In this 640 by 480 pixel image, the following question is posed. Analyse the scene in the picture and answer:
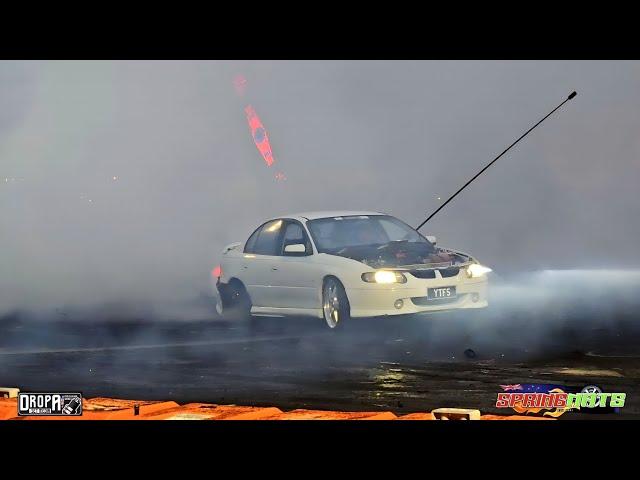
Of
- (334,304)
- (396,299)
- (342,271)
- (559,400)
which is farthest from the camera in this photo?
(334,304)

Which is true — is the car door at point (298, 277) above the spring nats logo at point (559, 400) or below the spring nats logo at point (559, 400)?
above

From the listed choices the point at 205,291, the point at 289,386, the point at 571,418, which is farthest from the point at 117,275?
the point at 571,418

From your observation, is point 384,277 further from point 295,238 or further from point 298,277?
point 295,238

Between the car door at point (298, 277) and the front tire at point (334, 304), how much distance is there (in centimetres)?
11

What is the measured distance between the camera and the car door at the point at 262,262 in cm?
1544

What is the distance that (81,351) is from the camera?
1498cm

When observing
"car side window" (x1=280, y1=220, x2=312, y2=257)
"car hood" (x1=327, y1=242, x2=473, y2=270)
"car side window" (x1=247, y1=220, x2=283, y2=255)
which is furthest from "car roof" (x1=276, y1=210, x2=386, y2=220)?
"car hood" (x1=327, y1=242, x2=473, y2=270)

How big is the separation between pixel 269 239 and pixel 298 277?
1.20 m

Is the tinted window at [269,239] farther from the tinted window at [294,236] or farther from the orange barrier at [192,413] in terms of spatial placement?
the orange barrier at [192,413]

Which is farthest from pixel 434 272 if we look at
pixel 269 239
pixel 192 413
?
pixel 192 413

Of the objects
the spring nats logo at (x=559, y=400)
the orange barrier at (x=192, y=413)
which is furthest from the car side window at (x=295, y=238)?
the spring nats logo at (x=559, y=400)

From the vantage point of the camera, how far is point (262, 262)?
15.6 meters

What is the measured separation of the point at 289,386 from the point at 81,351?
401 cm

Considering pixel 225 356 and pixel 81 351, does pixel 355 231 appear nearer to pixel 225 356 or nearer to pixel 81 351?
pixel 225 356
